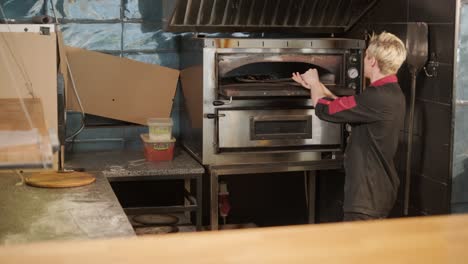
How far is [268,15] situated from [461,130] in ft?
4.31

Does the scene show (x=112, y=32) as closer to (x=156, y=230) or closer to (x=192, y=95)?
(x=192, y=95)

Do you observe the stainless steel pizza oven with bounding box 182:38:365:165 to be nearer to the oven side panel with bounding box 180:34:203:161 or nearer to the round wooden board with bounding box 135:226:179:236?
the oven side panel with bounding box 180:34:203:161

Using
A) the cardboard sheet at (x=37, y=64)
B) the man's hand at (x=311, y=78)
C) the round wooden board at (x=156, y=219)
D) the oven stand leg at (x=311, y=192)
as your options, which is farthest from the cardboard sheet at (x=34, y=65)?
the oven stand leg at (x=311, y=192)

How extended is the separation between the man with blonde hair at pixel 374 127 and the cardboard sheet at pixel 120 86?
1.23 m

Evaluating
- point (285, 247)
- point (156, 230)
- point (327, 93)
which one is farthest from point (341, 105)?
point (285, 247)

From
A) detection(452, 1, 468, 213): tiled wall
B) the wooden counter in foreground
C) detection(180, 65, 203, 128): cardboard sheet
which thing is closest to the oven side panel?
detection(180, 65, 203, 128): cardboard sheet

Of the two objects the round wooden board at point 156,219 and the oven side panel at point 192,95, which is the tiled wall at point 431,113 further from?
the round wooden board at point 156,219

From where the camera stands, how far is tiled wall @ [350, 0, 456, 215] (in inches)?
136

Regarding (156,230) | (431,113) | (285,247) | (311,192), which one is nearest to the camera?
(285,247)

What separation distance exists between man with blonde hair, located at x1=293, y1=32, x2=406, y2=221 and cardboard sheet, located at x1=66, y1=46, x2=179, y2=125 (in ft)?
4.03

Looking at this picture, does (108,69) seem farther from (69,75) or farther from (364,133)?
(364,133)

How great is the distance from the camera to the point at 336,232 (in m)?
1.01

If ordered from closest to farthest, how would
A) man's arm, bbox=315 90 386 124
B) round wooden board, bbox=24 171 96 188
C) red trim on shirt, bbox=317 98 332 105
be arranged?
round wooden board, bbox=24 171 96 188
man's arm, bbox=315 90 386 124
red trim on shirt, bbox=317 98 332 105

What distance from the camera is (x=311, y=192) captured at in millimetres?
4340
